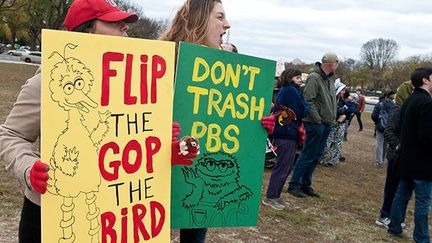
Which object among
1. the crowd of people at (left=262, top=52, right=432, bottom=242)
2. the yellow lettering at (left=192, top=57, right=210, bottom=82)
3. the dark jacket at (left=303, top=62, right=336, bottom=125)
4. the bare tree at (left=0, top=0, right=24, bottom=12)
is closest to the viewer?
the yellow lettering at (left=192, top=57, right=210, bottom=82)

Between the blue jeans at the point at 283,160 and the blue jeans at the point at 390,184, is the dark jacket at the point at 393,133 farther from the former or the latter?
the blue jeans at the point at 283,160

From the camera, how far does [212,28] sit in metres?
2.36

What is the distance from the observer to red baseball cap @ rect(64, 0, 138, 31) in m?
1.93

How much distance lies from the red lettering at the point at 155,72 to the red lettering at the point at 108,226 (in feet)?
1.63

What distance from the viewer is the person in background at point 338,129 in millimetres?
8953

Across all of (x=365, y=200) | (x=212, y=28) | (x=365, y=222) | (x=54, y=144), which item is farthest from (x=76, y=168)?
(x=365, y=200)

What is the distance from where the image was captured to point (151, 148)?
6.29 ft

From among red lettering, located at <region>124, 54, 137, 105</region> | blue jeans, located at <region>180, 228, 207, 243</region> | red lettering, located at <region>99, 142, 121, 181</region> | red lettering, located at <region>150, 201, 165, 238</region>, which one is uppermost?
red lettering, located at <region>124, 54, 137, 105</region>

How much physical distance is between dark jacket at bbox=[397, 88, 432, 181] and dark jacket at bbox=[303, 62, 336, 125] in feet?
4.87

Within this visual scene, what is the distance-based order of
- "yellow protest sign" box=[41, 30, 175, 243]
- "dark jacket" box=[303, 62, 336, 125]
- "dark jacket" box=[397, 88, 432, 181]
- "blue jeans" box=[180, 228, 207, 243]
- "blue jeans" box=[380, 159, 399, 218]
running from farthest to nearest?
1. "dark jacket" box=[303, 62, 336, 125]
2. "blue jeans" box=[380, 159, 399, 218]
3. "dark jacket" box=[397, 88, 432, 181]
4. "blue jeans" box=[180, 228, 207, 243]
5. "yellow protest sign" box=[41, 30, 175, 243]

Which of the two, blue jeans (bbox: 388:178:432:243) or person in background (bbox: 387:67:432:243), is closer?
person in background (bbox: 387:67:432:243)

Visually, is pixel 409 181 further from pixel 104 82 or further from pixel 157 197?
pixel 104 82

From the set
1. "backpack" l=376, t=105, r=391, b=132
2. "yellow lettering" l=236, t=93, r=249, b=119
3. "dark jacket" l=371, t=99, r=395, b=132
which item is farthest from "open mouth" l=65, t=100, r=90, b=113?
"backpack" l=376, t=105, r=391, b=132

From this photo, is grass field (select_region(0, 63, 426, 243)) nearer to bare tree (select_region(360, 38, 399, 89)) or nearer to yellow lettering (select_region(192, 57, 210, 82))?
yellow lettering (select_region(192, 57, 210, 82))
